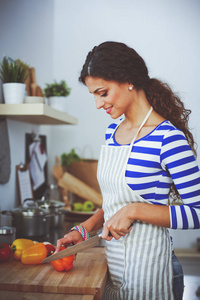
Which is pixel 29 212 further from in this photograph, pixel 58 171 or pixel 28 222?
pixel 58 171

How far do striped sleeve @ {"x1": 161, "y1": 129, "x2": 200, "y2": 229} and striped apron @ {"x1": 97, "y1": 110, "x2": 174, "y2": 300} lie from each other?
110 mm

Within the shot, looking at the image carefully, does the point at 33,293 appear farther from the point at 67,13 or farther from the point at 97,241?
the point at 67,13

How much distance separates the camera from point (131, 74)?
93 centimetres

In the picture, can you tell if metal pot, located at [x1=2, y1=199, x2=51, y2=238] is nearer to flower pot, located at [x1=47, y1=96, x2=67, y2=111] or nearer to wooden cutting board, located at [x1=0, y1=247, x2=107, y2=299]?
wooden cutting board, located at [x1=0, y1=247, x2=107, y2=299]

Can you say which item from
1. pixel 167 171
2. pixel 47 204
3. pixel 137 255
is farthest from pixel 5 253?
pixel 47 204

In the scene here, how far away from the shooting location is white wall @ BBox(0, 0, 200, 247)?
1.97 m

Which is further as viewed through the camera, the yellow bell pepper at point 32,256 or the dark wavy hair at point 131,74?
the yellow bell pepper at point 32,256

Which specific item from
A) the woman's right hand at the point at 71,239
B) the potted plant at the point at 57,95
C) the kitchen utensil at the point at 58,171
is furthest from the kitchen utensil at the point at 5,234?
the kitchen utensil at the point at 58,171

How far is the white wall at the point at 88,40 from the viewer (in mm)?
1972

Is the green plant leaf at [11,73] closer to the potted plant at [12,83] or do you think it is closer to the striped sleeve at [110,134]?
the potted plant at [12,83]

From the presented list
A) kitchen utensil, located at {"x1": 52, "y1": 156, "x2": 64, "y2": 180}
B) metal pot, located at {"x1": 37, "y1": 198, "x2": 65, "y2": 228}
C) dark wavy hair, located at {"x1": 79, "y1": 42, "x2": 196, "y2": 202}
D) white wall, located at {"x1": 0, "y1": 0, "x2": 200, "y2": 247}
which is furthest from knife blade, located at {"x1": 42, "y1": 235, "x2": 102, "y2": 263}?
kitchen utensil, located at {"x1": 52, "y1": 156, "x2": 64, "y2": 180}

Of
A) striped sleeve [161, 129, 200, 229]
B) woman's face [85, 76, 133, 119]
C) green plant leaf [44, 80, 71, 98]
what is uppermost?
green plant leaf [44, 80, 71, 98]

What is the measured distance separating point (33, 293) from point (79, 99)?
1764 millimetres

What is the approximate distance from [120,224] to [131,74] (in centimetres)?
37
